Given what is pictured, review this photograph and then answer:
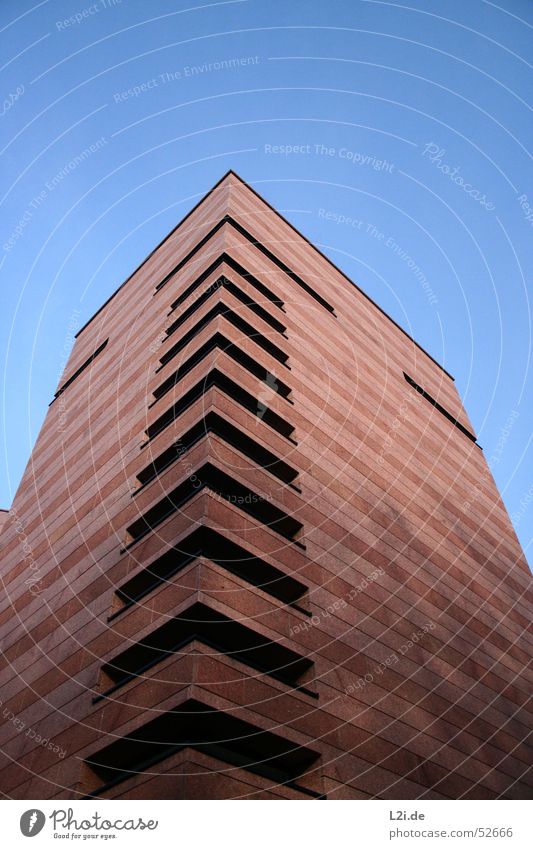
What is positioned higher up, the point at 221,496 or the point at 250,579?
the point at 221,496

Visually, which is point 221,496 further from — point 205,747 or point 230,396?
point 205,747

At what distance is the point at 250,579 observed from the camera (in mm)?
19266

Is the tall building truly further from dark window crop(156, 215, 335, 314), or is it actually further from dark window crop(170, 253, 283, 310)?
dark window crop(156, 215, 335, 314)

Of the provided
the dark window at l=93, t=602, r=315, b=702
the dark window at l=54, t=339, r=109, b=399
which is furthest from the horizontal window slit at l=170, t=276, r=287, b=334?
the dark window at l=93, t=602, r=315, b=702

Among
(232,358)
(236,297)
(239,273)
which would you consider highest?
A: (239,273)

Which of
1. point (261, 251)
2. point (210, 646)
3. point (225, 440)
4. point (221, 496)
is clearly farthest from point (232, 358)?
point (261, 251)

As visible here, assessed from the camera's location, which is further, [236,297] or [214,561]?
[236,297]
